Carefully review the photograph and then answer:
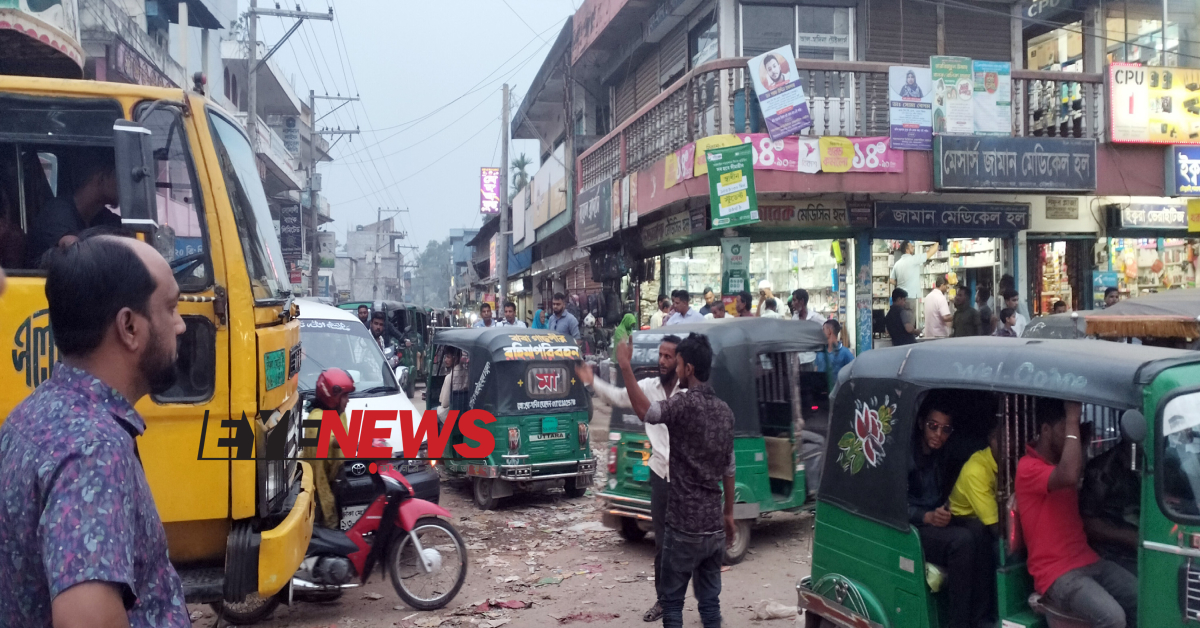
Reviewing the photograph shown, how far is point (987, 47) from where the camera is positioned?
52.2 feet

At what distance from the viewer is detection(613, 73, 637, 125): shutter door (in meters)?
20.7

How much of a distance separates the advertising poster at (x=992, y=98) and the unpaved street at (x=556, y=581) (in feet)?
25.0

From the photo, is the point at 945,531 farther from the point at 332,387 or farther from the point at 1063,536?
the point at 332,387

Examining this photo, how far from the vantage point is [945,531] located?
4113mm

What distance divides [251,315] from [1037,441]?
139 inches

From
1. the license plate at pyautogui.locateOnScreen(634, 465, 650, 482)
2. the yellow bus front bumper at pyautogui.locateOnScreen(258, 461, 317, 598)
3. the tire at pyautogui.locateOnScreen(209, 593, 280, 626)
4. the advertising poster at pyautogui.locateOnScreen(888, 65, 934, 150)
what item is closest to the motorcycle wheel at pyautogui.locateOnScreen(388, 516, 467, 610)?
the tire at pyautogui.locateOnScreen(209, 593, 280, 626)

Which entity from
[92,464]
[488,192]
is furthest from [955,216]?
[488,192]

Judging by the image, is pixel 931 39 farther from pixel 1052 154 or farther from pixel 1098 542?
pixel 1098 542

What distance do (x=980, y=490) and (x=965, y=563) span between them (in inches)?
13.2

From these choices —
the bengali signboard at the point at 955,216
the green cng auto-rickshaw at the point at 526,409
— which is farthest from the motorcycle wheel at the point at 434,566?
the bengali signboard at the point at 955,216

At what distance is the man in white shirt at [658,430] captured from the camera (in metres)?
5.23

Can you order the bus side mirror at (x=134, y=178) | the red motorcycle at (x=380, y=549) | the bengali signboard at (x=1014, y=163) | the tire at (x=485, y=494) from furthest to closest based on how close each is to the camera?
the bengali signboard at (x=1014, y=163), the tire at (x=485, y=494), the red motorcycle at (x=380, y=549), the bus side mirror at (x=134, y=178)

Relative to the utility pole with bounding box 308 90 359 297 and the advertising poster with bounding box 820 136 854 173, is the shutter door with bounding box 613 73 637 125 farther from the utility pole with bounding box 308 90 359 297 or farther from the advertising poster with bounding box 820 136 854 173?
the utility pole with bounding box 308 90 359 297

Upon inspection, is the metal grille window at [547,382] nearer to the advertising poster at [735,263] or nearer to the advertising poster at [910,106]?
the advertising poster at [735,263]
